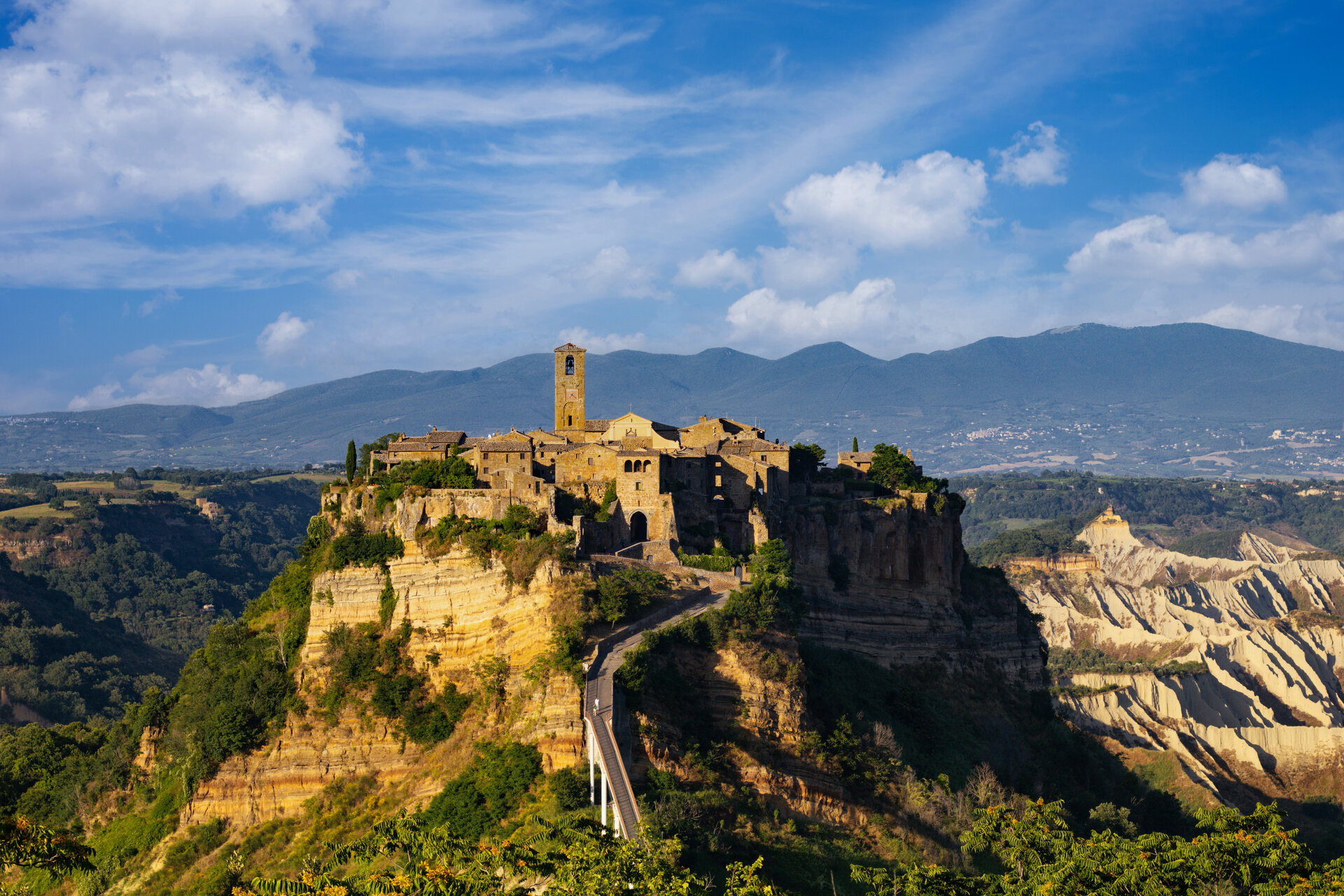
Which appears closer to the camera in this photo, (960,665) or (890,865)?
(890,865)

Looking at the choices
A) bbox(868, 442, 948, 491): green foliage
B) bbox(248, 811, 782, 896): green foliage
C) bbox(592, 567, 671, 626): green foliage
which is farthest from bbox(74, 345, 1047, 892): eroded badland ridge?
bbox(248, 811, 782, 896): green foliage

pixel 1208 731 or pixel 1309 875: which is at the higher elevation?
pixel 1309 875

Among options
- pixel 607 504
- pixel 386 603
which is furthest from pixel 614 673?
pixel 386 603

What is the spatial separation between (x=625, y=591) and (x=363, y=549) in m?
14.5

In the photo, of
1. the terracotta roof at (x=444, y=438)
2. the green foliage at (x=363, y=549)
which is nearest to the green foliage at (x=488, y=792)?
the green foliage at (x=363, y=549)

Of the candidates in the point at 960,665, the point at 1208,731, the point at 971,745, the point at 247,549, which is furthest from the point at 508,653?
the point at 247,549

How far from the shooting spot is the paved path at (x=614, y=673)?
1377 inches

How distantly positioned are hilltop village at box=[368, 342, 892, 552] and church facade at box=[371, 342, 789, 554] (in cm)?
5

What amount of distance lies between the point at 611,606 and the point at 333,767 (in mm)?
14101

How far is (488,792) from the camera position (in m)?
39.7

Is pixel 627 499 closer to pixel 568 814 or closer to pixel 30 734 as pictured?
pixel 568 814

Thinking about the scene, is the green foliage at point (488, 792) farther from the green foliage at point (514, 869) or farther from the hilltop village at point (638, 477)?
the hilltop village at point (638, 477)

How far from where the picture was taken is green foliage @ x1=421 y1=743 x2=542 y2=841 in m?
38.8

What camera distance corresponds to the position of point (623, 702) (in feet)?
132
